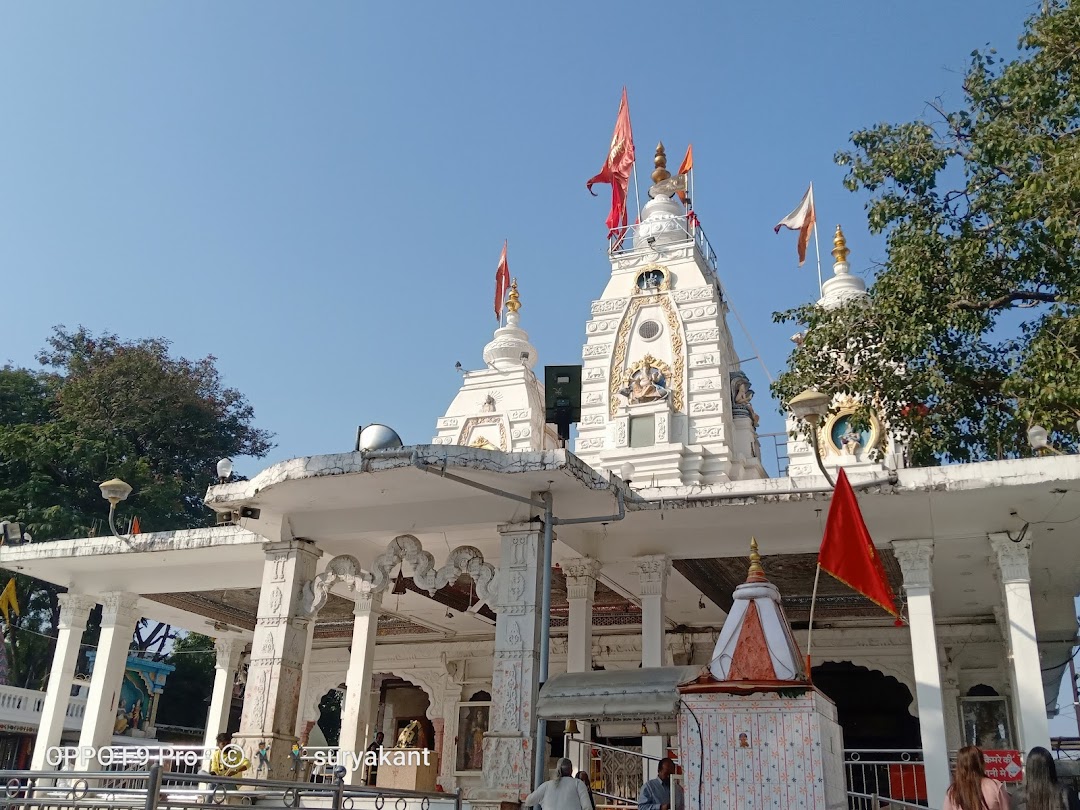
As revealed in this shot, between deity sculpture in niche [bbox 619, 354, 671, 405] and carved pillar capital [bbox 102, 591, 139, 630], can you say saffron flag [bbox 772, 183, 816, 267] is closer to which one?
deity sculpture in niche [bbox 619, 354, 671, 405]

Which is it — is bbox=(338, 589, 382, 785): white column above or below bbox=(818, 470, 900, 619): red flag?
below

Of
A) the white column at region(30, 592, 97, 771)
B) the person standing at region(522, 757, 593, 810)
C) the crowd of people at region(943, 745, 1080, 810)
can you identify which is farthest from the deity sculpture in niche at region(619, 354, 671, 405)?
the crowd of people at region(943, 745, 1080, 810)

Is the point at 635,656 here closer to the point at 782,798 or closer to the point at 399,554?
the point at 399,554

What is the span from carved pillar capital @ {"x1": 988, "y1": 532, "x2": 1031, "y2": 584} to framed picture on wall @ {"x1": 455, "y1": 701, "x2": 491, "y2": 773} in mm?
11150

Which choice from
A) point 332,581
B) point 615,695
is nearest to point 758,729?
point 615,695

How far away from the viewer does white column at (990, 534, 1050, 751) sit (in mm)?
10344

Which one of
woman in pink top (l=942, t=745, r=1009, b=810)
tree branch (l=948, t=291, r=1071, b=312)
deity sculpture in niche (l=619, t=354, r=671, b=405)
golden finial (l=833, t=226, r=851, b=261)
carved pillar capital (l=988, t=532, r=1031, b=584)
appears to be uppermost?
golden finial (l=833, t=226, r=851, b=261)

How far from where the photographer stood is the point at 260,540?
13555 mm

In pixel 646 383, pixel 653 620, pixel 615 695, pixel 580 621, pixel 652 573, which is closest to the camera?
pixel 615 695

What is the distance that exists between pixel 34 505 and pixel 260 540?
62.1 feet

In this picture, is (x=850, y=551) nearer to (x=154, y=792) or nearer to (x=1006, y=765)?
(x=1006, y=765)

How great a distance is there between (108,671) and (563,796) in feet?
36.2

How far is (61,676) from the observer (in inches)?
620

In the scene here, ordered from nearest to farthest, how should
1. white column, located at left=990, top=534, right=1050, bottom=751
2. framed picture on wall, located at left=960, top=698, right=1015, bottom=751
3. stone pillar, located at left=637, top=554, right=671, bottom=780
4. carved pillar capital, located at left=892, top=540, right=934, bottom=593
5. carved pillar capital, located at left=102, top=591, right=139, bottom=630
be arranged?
1. white column, located at left=990, top=534, right=1050, bottom=751
2. carved pillar capital, located at left=892, top=540, right=934, bottom=593
3. stone pillar, located at left=637, top=554, right=671, bottom=780
4. carved pillar capital, located at left=102, top=591, right=139, bottom=630
5. framed picture on wall, located at left=960, top=698, right=1015, bottom=751
